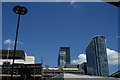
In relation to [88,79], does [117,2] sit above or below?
above

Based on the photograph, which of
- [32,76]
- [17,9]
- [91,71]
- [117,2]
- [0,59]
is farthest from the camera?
[91,71]

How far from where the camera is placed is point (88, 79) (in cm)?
2375

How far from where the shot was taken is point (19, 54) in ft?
398

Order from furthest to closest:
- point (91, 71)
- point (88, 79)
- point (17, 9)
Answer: point (91, 71), point (88, 79), point (17, 9)

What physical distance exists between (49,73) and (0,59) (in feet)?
112

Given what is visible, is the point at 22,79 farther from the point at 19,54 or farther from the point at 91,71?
the point at 91,71

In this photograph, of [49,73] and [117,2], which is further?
[49,73]

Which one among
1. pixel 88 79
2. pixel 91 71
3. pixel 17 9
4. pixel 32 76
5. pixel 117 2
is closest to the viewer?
pixel 117 2

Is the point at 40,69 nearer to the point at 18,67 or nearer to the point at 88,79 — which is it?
the point at 18,67

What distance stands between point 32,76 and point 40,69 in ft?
18.2

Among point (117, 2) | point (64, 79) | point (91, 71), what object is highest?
point (117, 2)

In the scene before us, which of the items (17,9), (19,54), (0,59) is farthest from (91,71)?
(17,9)

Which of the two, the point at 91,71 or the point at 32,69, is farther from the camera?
the point at 91,71

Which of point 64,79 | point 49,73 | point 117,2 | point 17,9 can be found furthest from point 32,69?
point 117,2
